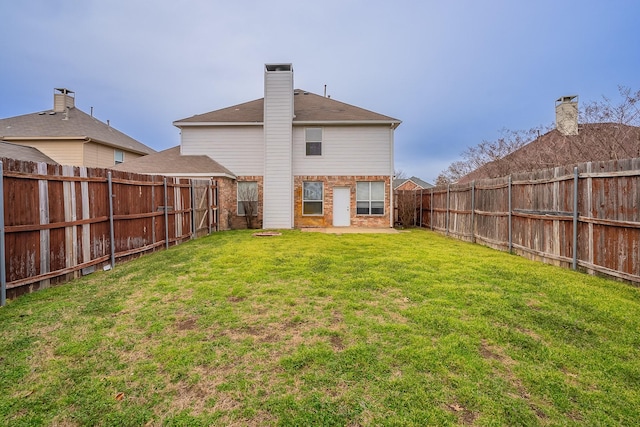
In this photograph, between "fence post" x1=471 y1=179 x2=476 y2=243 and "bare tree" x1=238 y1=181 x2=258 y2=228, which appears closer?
"fence post" x1=471 y1=179 x2=476 y2=243

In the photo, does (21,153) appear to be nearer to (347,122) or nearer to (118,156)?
(118,156)

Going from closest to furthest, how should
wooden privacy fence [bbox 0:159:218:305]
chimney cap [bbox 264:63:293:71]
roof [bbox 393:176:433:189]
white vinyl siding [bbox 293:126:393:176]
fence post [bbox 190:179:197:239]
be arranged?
wooden privacy fence [bbox 0:159:218:305]
fence post [bbox 190:179:197:239]
chimney cap [bbox 264:63:293:71]
white vinyl siding [bbox 293:126:393:176]
roof [bbox 393:176:433:189]

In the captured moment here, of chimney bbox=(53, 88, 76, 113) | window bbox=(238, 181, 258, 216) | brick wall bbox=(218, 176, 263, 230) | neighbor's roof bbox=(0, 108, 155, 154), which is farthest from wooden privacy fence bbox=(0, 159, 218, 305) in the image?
chimney bbox=(53, 88, 76, 113)

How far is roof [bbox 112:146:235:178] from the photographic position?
14055 millimetres

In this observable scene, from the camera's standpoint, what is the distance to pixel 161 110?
28547 mm

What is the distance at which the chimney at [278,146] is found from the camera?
1516 centimetres

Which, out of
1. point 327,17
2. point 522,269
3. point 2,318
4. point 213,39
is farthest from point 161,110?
point 522,269

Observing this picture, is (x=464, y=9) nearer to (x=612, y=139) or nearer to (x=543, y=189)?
(x=612, y=139)

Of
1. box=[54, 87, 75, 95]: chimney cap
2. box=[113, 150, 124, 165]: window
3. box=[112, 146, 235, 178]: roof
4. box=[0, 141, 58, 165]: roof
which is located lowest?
box=[112, 146, 235, 178]: roof

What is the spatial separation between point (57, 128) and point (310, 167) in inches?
585

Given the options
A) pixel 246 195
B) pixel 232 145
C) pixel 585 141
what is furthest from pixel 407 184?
pixel 232 145

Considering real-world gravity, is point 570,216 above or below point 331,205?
below

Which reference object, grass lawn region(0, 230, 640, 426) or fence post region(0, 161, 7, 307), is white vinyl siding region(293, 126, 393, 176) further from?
fence post region(0, 161, 7, 307)

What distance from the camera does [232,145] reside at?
16.0 meters
